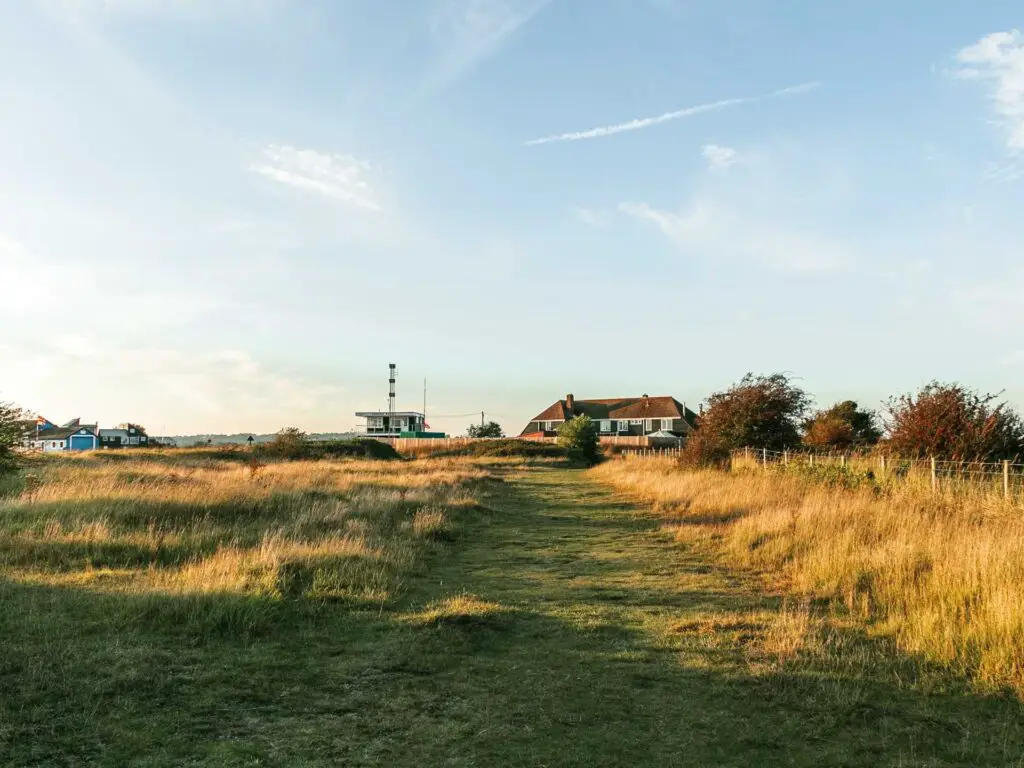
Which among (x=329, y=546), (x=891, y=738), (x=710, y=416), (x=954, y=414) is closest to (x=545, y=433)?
(x=710, y=416)

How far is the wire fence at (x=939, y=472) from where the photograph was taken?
534 inches

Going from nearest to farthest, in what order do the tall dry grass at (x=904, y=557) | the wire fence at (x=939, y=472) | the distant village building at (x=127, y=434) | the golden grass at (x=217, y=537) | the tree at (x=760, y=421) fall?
the tall dry grass at (x=904, y=557)
the golden grass at (x=217, y=537)
the wire fence at (x=939, y=472)
the tree at (x=760, y=421)
the distant village building at (x=127, y=434)

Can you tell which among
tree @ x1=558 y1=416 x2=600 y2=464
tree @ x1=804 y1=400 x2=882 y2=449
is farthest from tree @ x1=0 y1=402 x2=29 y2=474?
tree @ x1=558 y1=416 x2=600 y2=464

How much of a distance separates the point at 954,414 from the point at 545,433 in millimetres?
75101

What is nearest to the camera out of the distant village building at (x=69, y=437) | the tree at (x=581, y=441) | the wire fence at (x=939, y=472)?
the wire fence at (x=939, y=472)

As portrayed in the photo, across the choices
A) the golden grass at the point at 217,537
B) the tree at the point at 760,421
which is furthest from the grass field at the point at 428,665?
the tree at the point at 760,421

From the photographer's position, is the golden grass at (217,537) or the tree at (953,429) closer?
the golden grass at (217,537)

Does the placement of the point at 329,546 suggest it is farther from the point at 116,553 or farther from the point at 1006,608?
the point at 1006,608

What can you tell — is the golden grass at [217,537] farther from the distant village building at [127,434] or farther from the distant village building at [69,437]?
the distant village building at [127,434]

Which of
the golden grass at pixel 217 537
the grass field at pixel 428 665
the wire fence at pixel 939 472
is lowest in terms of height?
the grass field at pixel 428 665

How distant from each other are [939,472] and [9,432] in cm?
2253

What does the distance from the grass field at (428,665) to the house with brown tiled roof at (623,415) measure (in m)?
76.8

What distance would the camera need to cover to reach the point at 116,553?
10781 millimetres

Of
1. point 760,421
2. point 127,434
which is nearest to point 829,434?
point 760,421
